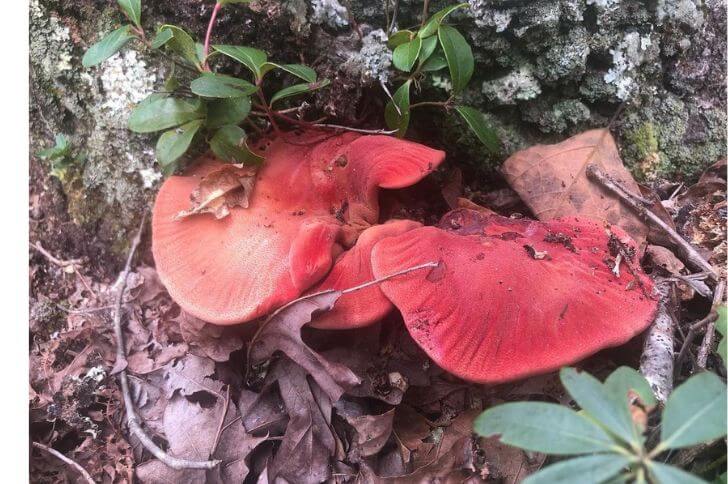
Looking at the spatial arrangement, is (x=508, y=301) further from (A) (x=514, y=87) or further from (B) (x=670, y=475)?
(A) (x=514, y=87)

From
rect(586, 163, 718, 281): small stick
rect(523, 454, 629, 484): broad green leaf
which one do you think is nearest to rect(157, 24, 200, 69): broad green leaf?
→ rect(586, 163, 718, 281): small stick

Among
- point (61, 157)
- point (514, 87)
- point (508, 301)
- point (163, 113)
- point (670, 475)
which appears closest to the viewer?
point (670, 475)

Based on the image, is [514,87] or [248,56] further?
[514,87]

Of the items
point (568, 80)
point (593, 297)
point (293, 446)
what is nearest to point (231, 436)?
point (293, 446)

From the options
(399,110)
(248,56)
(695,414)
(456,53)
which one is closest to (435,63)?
(456,53)

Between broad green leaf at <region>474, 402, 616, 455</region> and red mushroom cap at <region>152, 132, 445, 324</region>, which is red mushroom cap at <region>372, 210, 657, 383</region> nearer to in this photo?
red mushroom cap at <region>152, 132, 445, 324</region>

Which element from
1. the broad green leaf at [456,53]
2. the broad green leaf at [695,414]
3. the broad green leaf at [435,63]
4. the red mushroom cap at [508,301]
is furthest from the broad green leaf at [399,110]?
the broad green leaf at [695,414]

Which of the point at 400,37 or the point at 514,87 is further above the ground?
the point at 400,37

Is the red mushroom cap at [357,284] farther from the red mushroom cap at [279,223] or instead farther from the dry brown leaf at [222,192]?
the dry brown leaf at [222,192]
